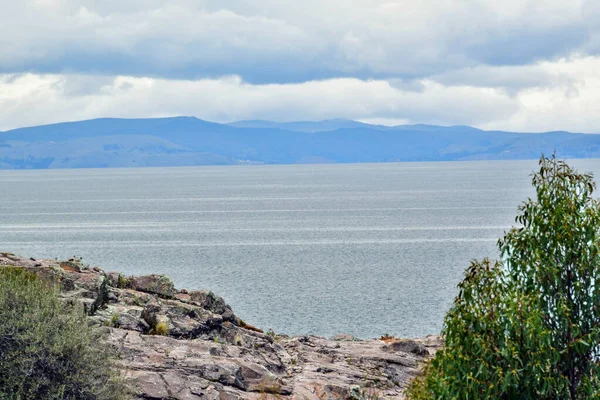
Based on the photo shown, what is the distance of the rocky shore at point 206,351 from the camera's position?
22.2 m

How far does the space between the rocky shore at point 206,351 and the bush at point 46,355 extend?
4.81 feet

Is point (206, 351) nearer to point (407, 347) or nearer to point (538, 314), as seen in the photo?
point (407, 347)

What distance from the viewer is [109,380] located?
61.4 feet

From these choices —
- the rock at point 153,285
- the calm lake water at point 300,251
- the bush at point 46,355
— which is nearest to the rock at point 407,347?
the rock at point 153,285

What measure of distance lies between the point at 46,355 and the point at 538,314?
11.3 m

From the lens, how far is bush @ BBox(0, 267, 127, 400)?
17781 millimetres

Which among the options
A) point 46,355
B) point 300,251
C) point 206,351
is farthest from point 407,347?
point 300,251

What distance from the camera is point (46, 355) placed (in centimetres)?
1838

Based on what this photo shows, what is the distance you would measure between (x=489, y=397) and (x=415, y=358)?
18.1 meters

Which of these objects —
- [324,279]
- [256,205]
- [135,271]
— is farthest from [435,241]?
[256,205]

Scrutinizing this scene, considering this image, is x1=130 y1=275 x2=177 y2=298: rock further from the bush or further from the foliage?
the bush

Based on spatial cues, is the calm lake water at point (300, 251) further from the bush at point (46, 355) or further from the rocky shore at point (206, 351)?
the bush at point (46, 355)

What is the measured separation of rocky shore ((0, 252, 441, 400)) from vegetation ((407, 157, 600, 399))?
7.59 m

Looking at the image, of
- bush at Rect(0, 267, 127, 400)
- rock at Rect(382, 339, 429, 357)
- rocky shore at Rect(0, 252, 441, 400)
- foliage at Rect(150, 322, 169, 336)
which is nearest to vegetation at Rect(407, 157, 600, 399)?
rocky shore at Rect(0, 252, 441, 400)
